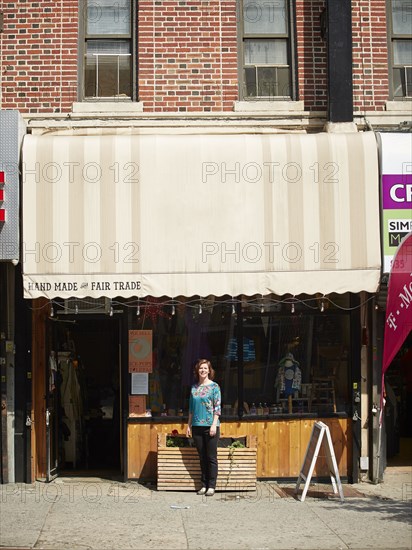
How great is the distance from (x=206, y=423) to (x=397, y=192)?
372cm

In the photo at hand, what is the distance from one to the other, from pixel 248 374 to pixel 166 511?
2.68m

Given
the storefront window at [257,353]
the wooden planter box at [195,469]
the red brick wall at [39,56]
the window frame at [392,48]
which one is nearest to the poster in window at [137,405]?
the storefront window at [257,353]

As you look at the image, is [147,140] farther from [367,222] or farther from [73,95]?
[367,222]

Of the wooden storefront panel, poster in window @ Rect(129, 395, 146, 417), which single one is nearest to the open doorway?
poster in window @ Rect(129, 395, 146, 417)

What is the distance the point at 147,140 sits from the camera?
11.1 m

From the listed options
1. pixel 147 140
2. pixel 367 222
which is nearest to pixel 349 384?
pixel 367 222

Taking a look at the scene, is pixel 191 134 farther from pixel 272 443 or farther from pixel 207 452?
pixel 272 443

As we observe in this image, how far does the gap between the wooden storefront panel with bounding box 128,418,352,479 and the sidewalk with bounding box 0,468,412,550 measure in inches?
10.1

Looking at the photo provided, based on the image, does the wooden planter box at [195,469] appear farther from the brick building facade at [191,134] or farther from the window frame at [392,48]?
the window frame at [392,48]

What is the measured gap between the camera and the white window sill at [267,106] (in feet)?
39.6

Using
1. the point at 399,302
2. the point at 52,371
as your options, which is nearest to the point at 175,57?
the point at 399,302

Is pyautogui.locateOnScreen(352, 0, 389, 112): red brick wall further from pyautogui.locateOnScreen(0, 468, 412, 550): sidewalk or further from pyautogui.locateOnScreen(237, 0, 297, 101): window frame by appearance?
pyautogui.locateOnScreen(0, 468, 412, 550): sidewalk

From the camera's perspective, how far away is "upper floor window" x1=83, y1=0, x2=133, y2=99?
12242mm

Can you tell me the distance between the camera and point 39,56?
1209 cm
